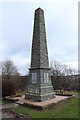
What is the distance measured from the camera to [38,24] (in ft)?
42.2

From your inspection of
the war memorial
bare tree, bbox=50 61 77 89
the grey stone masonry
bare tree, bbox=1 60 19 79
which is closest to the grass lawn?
the war memorial

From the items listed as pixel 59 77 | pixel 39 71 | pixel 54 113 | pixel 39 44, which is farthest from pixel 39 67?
pixel 59 77

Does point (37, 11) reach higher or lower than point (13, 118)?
higher

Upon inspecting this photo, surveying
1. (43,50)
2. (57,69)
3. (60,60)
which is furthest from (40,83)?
(60,60)

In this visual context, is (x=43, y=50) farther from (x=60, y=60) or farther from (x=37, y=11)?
(x=60, y=60)

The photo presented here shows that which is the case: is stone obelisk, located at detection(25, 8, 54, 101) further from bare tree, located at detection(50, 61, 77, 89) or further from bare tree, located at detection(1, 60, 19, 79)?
bare tree, located at detection(1, 60, 19, 79)

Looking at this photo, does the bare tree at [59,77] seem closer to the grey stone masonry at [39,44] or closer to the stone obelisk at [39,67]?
the stone obelisk at [39,67]

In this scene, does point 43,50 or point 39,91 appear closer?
point 39,91

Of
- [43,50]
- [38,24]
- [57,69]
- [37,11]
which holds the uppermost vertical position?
[37,11]

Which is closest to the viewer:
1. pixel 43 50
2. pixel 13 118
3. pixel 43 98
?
pixel 13 118

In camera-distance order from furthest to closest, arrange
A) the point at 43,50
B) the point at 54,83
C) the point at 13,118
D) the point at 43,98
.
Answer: the point at 54,83, the point at 43,50, the point at 43,98, the point at 13,118

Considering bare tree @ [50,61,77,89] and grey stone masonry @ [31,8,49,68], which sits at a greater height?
grey stone masonry @ [31,8,49,68]

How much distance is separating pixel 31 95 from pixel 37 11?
785 cm

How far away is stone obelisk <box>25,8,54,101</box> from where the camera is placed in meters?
11.9
